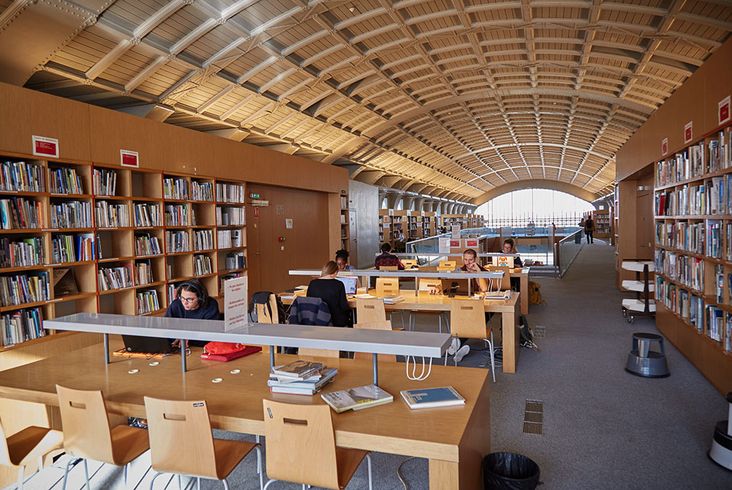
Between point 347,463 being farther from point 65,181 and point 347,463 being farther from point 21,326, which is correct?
point 65,181

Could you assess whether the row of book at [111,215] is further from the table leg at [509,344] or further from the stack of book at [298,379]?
the table leg at [509,344]

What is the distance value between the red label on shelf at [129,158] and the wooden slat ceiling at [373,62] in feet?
4.09

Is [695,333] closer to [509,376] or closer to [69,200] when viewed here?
[509,376]

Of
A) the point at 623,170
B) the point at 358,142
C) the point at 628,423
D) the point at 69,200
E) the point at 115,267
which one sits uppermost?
the point at 358,142

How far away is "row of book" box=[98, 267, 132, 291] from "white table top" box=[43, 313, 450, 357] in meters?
2.91

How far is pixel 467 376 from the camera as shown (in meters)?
2.91

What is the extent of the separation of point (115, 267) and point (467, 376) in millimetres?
5216

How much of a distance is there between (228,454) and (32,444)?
1.23m

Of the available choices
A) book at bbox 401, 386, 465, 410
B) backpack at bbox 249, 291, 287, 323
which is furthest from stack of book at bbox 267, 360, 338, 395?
backpack at bbox 249, 291, 287, 323

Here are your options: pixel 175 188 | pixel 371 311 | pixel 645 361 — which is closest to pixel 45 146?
pixel 175 188

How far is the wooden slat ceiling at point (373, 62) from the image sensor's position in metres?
6.75

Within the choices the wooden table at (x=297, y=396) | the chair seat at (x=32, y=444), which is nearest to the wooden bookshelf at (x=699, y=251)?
the wooden table at (x=297, y=396)

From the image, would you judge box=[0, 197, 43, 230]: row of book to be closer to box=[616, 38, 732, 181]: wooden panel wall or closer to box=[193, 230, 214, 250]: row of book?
box=[193, 230, 214, 250]: row of book

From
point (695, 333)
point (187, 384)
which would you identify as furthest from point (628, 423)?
point (187, 384)
